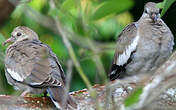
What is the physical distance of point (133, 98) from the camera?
2426 millimetres

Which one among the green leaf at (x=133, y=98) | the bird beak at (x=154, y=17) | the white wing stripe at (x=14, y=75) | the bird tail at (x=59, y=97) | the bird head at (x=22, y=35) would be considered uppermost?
the green leaf at (x=133, y=98)

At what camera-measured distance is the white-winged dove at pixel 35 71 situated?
14.8ft

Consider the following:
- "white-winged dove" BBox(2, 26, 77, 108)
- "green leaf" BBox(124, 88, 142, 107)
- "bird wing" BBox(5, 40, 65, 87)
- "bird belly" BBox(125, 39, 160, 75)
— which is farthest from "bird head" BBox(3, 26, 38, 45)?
"green leaf" BBox(124, 88, 142, 107)

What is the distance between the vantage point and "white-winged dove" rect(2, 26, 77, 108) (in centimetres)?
450

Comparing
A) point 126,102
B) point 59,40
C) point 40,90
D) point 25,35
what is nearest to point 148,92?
point 126,102

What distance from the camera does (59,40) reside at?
24.5 feet

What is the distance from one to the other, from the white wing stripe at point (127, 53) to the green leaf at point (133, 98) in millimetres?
2929

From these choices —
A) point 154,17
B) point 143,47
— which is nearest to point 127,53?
point 143,47

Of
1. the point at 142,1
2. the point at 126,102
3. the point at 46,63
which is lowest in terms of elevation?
the point at 142,1

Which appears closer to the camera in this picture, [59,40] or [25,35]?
[25,35]

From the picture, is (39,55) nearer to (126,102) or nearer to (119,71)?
(119,71)

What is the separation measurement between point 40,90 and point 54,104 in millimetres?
356

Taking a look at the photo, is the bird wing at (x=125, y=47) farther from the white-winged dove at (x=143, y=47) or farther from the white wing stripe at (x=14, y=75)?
the white wing stripe at (x=14, y=75)

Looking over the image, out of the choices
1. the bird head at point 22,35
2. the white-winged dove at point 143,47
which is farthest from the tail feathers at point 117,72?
the bird head at point 22,35
